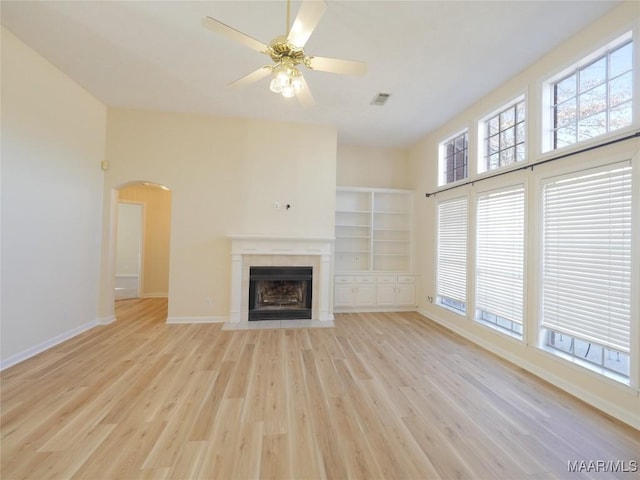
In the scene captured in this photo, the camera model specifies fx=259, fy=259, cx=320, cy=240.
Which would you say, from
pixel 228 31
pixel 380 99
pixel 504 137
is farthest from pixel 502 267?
pixel 228 31

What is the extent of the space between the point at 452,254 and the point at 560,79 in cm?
260

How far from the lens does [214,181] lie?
4.51 m

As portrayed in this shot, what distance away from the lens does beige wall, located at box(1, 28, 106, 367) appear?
8.96 feet

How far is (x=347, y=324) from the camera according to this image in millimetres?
4473

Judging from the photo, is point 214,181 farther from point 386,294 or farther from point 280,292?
point 386,294

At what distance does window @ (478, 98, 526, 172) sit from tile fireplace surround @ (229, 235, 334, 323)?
2.74 meters

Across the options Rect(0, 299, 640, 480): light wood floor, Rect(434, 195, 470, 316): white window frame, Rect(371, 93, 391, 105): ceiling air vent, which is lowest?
Rect(0, 299, 640, 480): light wood floor

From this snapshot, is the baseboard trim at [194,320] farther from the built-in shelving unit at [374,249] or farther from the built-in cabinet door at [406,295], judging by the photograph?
the built-in cabinet door at [406,295]

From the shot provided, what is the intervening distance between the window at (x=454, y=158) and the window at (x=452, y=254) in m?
0.49

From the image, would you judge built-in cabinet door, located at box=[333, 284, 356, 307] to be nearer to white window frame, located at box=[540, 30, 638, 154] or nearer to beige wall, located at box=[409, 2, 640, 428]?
beige wall, located at box=[409, 2, 640, 428]

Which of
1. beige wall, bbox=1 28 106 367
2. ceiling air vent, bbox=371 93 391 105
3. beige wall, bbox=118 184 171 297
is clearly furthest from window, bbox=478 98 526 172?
beige wall, bbox=118 184 171 297

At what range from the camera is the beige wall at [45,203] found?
2.73 meters

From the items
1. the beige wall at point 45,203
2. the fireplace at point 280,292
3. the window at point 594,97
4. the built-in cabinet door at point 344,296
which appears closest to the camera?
the window at point 594,97

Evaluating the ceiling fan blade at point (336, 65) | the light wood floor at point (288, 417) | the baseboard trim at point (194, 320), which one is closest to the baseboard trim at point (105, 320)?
the light wood floor at point (288, 417)
